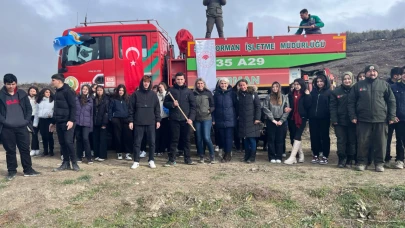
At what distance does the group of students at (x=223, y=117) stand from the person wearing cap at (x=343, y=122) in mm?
18

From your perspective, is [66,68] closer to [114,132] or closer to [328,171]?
[114,132]

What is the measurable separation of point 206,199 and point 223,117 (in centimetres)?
230

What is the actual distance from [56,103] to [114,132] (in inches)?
64.3

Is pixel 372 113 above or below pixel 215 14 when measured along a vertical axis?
below

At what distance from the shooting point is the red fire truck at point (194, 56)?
26.5 ft

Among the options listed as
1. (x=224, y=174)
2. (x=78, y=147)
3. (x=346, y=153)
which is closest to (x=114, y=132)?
(x=78, y=147)

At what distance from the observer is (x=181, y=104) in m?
6.86

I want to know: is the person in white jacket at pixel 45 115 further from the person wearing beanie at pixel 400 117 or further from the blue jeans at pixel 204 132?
the person wearing beanie at pixel 400 117

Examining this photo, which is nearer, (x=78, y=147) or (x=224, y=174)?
(x=224, y=174)

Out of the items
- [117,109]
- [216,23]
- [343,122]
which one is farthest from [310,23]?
[117,109]

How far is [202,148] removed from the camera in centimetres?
723

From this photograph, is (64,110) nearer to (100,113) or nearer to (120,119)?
(100,113)

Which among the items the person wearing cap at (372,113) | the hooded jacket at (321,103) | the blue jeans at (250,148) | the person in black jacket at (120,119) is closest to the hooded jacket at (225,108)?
the blue jeans at (250,148)

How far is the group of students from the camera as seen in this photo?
6195mm
